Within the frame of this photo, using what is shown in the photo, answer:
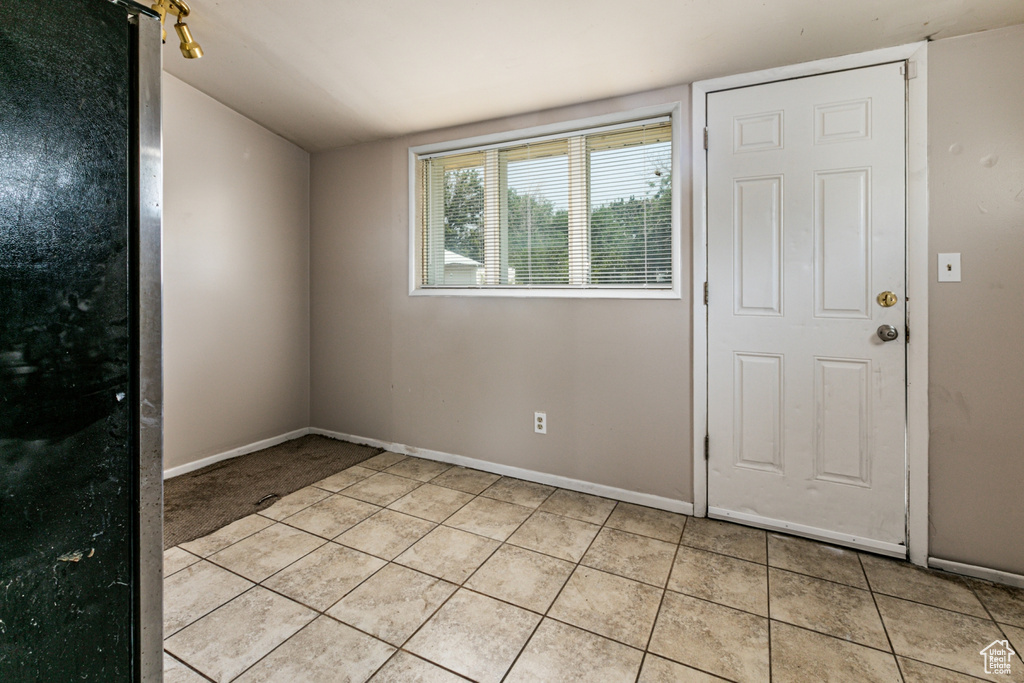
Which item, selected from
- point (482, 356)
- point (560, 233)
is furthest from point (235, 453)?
point (560, 233)

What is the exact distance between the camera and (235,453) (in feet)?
10.2

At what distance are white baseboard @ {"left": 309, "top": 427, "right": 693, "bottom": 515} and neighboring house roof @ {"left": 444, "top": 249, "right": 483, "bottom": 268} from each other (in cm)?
129

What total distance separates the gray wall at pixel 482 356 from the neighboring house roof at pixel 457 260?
0.87 ft

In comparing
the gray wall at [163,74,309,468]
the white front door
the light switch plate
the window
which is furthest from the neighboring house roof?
the light switch plate

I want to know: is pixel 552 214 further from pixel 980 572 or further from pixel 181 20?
pixel 980 572

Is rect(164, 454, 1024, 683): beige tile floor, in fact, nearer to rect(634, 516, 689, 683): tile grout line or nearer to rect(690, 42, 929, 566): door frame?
rect(634, 516, 689, 683): tile grout line

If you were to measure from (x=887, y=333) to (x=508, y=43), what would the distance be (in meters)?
2.10

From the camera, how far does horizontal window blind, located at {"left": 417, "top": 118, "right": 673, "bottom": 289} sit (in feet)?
8.16

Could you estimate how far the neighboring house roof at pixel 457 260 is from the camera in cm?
302

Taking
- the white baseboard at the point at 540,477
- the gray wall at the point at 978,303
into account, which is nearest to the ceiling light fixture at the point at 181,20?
the white baseboard at the point at 540,477

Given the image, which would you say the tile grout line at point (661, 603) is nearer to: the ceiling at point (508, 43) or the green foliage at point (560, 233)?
the green foliage at point (560, 233)

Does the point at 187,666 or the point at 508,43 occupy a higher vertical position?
the point at 508,43

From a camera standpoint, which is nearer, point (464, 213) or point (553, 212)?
point (553, 212)

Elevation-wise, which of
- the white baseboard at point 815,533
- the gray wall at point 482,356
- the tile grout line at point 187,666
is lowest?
the tile grout line at point 187,666
